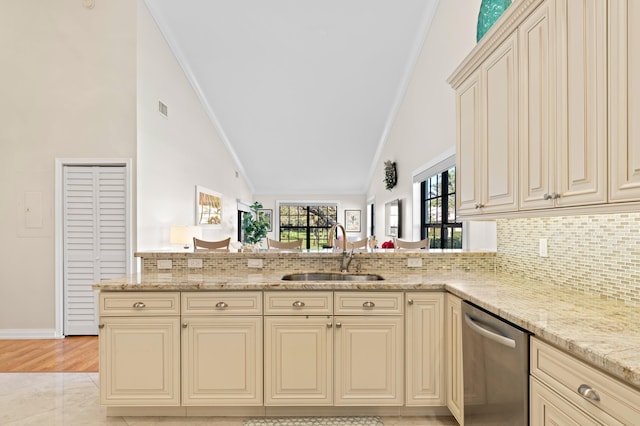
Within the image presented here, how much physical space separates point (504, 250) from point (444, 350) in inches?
37.2

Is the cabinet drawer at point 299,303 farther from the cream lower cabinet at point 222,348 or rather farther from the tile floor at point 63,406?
the tile floor at point 63,406

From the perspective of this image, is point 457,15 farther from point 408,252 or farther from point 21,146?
point 21,146

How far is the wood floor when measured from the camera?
11.1ft

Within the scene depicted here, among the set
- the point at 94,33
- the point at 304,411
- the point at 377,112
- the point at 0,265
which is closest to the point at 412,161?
the point at 377,112

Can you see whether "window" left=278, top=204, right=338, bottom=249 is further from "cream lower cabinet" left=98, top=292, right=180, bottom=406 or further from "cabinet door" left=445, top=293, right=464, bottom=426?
"cabinet door" left=445, top=293, right=464, bottom=426

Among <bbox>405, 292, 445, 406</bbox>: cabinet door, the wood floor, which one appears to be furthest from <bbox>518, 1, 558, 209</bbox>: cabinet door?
the wood floor

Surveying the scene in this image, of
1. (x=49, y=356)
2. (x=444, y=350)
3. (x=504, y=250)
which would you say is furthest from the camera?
(x=49, y=356)

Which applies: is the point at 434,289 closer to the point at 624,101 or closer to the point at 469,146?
the point at 469,146

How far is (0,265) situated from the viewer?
169 inches

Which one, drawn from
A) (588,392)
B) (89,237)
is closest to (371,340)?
(588,392)

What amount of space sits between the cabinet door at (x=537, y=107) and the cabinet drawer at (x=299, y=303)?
1267 millimetres

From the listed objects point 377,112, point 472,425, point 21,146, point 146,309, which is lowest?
point 472,425

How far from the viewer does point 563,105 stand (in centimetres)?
161

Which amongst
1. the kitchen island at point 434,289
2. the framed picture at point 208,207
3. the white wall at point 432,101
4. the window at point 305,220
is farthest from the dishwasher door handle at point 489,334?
the window at point 305,220
